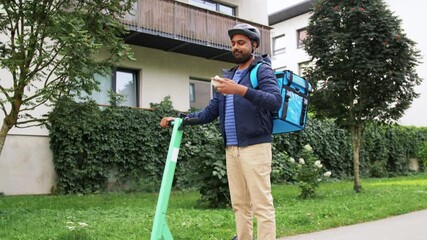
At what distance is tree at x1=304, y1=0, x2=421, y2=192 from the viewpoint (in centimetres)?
1034

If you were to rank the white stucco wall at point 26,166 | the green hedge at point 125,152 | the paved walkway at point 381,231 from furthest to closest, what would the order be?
the green hedge at point 125,152 < the white stucco wall at point 26,166 < the paved walkway at point 381,231

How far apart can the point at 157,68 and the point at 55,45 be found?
310 inches

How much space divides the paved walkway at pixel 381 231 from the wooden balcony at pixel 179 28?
29.4ft

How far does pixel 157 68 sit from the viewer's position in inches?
600

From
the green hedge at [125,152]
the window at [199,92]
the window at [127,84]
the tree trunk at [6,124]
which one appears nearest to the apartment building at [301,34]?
the window at [199,92]

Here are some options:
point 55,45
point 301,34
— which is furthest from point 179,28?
point 301,34

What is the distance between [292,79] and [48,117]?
5.85m

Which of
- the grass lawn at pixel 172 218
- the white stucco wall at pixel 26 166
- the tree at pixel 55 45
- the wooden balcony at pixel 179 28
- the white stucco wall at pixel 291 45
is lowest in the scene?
the grass lawn at pixel 172 218

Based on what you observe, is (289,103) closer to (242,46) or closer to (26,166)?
(242,46)

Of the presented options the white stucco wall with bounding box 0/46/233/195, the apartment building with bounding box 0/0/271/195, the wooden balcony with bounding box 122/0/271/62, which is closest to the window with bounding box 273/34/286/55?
the apartment building with bounding box 0/0/271/195

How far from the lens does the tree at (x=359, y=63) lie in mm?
10344

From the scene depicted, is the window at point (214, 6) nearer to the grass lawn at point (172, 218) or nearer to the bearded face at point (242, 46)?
the grass lawn at point (172, 218)

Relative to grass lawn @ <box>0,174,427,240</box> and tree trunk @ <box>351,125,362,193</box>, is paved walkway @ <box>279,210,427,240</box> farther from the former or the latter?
tree trunk @ <box>351,125,362,193</box>

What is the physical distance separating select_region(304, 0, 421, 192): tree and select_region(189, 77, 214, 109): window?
6054 mm
